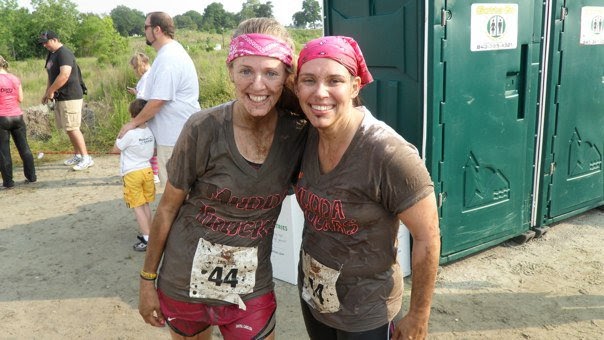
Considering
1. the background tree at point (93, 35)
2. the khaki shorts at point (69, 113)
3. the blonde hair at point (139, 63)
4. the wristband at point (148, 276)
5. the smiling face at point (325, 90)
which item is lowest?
the wristband at point (148, 276)

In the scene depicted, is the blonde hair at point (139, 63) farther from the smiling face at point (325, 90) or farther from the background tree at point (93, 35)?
the background tree at point (93, 35)

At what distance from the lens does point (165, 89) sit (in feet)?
13.9

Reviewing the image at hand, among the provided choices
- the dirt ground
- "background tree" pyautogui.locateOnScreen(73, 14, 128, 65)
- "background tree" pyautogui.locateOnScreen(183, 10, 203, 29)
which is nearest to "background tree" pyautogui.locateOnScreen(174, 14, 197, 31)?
"background tree" pyautogui.locateOnScreen(183, 10, 203, 29)

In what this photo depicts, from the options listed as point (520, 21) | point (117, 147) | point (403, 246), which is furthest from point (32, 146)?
point (520, 21)

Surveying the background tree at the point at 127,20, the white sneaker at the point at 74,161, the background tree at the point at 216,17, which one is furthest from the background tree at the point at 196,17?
the white sneaker at the point at 74,161

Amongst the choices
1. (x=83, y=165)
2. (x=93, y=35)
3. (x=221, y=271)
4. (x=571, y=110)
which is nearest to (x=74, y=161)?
(x=83, y=165)

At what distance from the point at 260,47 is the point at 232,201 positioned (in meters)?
0.60

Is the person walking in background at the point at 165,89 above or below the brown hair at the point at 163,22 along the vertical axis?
below

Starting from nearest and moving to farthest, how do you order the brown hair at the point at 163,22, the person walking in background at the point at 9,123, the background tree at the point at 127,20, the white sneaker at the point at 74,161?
the brown hair at the point at 163,22 → the person walking in background at the point at 9,123 → the white sneaker at the point at 74,161 → the background tree at the point at 127,20

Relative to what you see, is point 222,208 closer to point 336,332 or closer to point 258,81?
point 258,81

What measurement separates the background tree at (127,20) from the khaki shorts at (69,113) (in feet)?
272

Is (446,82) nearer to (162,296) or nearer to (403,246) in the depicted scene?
(403,246)

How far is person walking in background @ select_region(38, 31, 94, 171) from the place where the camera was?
698 centimetres

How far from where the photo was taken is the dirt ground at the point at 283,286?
3305mm
